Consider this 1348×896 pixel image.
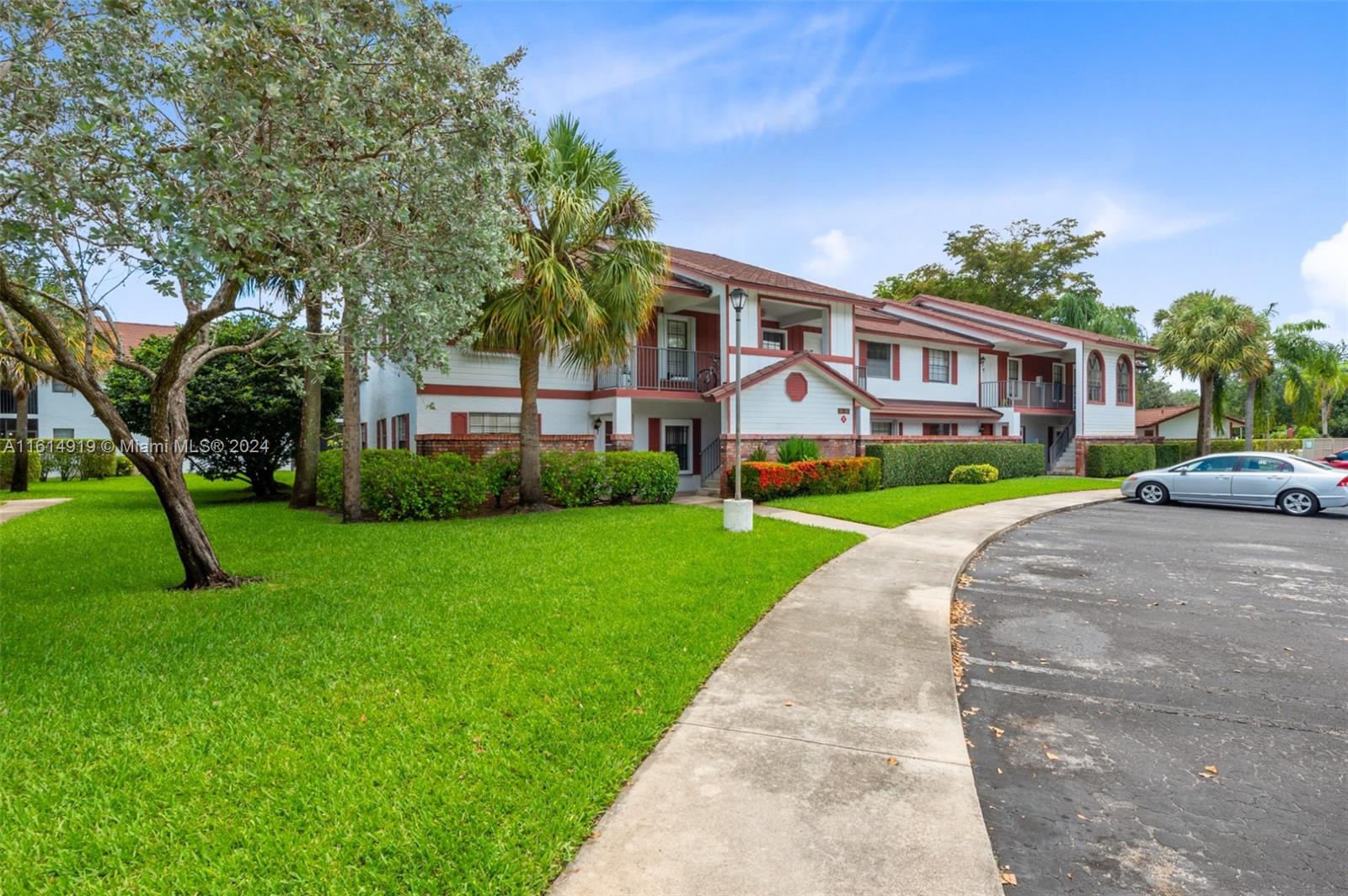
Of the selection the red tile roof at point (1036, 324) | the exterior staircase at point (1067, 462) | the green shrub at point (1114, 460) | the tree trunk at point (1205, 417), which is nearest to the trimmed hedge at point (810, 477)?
the green shrub at point (1114, 460)

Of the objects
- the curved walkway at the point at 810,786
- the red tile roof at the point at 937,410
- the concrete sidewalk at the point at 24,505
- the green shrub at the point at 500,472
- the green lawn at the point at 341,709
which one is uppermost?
the red tile roof at the point at 937,410

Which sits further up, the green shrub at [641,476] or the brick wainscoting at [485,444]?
the brick wainscoting at [485,444]

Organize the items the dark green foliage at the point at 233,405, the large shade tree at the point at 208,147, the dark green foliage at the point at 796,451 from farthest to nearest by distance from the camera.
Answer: the dark green foliage at the point at 796,451, the dark green foliage at the point at 233,405, the large shade tree at the point at 208,147

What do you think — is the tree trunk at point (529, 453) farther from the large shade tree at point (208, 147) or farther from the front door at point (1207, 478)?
the front door at point (1207, 478)

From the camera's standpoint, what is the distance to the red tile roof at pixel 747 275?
1753 centimetres

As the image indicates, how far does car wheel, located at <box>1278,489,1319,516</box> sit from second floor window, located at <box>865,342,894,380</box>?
474 inches

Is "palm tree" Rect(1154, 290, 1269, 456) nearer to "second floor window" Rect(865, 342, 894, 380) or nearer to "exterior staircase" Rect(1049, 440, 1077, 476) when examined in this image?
"exterior staircase" Rect(1049, 440, 1077, 476)

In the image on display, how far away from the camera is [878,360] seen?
79.2 feet

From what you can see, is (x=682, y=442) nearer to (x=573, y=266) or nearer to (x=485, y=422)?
(x=485, y=422)

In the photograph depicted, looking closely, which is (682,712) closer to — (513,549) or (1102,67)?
(513,549)

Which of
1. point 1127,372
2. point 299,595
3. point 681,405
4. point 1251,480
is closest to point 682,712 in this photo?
point 299,595

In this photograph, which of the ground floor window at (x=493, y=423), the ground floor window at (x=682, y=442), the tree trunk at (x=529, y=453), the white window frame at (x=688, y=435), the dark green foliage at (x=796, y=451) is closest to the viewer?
the tree trunk at (x=529, y=453)

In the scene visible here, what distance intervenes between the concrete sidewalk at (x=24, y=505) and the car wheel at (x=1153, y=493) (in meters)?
26.2

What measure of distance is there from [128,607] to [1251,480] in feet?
69.6
